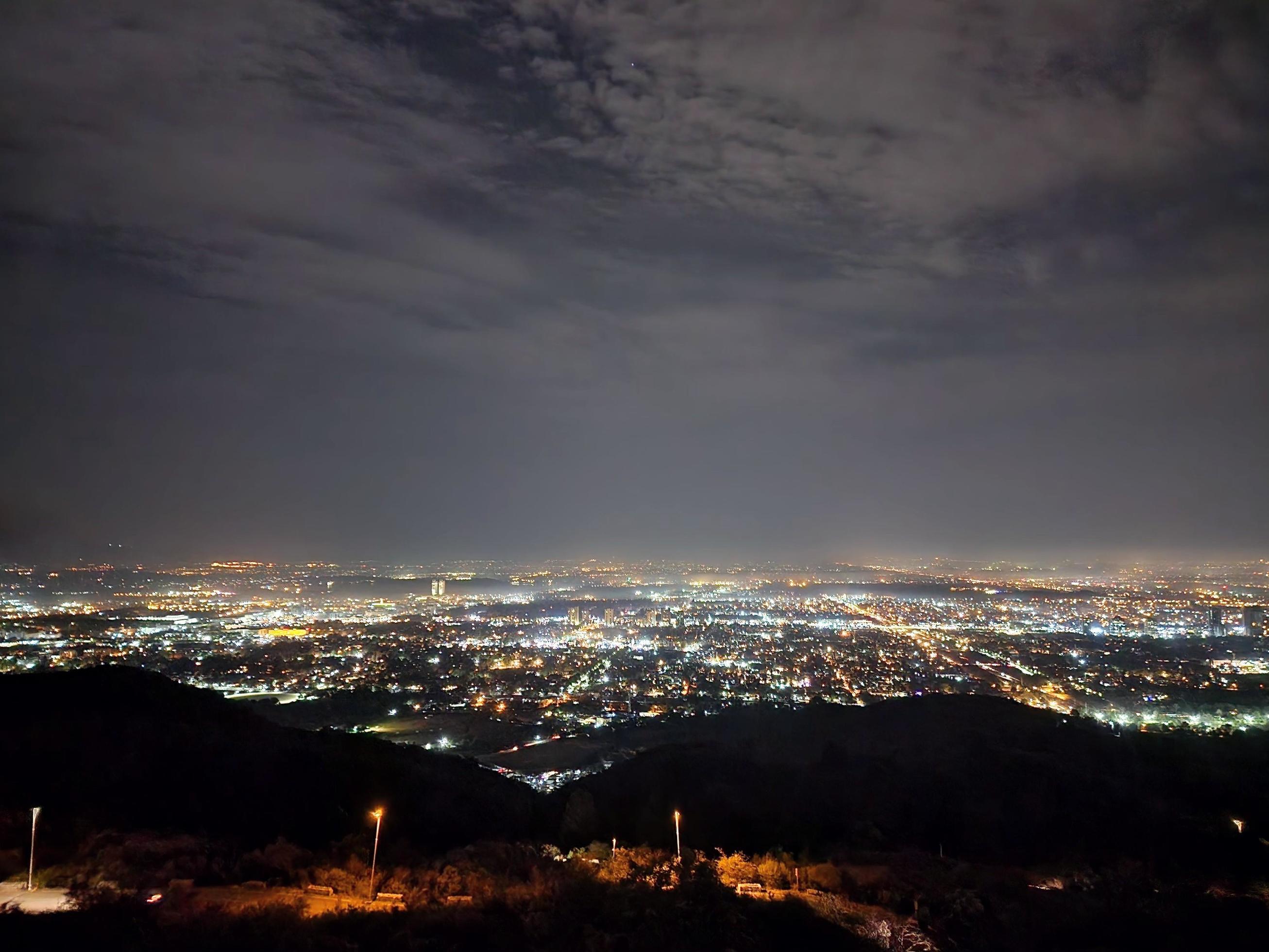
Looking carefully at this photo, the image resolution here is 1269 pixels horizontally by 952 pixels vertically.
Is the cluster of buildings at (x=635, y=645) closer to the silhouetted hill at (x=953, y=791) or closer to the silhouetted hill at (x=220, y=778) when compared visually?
the silhouetted hill at (x=953, y=791)

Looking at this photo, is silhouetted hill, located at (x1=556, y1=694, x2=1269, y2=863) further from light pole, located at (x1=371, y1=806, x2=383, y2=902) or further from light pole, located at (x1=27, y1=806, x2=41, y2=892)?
light pole, located at (x1=27, y1=806, x2=41, y2=892)

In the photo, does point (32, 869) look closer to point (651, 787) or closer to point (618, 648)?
point (651, 787)

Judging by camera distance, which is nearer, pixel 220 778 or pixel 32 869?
pixel 32 869

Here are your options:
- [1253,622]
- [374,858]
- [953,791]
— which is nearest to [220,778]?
A: [374,858]

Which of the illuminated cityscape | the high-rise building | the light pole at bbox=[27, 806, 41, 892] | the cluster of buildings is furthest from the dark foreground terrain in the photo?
the high-rise building

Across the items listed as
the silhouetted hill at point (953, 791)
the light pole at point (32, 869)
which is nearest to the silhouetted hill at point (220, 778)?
the light pole at point (32, 869)

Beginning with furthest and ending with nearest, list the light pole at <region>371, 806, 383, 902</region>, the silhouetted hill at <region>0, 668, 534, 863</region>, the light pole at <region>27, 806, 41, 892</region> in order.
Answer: the silhouetted hill at <region>0, 668, 534, 863</region>
the light pole at <region>371, 806, 383, 902</region>
the light pole at <region>27, 806, 41, 892</region>

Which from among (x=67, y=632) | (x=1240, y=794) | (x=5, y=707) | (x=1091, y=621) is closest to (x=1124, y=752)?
(x=1240, y=794)
